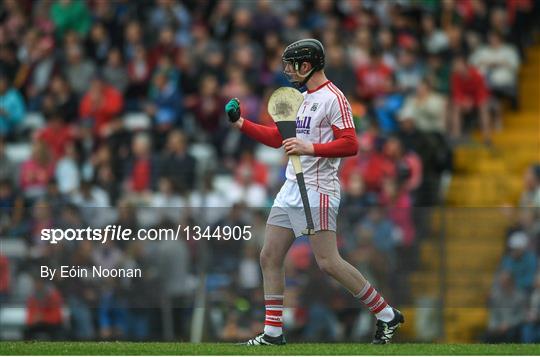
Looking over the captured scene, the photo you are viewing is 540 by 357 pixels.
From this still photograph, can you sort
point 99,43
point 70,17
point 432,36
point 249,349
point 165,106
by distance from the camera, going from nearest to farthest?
1. point 249,349
2. point 165,106
3. point 432,36
4. point 99,43
5. point 70,17

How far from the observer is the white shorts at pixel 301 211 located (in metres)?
11.7

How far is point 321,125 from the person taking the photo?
38.5 ft

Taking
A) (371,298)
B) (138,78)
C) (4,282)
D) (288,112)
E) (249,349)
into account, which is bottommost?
(249,349)

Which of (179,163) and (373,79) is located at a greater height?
(373,79)

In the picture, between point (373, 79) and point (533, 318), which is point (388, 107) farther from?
point (533, 318)

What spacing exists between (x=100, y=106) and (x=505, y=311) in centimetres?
709

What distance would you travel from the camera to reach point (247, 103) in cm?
1888

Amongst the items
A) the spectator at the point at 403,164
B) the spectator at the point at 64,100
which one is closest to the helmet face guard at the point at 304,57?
the spectator at the point at 403,164

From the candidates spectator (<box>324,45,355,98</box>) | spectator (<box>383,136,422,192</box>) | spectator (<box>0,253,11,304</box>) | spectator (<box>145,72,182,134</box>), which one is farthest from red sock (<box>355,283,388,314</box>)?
spectator (<box>145,72,182,134</box>)

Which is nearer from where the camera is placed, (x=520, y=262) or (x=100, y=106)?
(x=520, y=262)

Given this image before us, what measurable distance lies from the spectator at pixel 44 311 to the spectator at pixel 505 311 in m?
3.97

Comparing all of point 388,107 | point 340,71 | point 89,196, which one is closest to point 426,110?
point 388,107

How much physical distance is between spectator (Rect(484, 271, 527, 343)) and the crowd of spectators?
2.88 feet

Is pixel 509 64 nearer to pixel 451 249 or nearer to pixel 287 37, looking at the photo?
pixel 287 37
